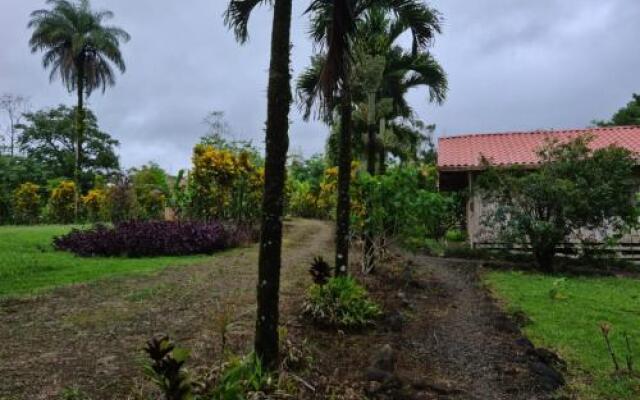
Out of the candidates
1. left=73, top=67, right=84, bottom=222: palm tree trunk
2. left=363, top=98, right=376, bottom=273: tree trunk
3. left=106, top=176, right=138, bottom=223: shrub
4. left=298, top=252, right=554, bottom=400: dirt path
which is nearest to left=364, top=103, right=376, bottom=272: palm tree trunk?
left=363, top=98, right=376, bottom=273: tree trunk

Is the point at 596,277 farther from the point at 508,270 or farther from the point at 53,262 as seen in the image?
the point at 53,262

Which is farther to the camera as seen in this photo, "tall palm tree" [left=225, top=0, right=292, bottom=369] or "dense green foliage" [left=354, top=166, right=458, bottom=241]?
"dense green foliage" [left=354, top=166, right=458, bottom=241]

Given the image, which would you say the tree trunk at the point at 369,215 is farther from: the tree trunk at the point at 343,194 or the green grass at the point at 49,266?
the green grass at the point at 49,266

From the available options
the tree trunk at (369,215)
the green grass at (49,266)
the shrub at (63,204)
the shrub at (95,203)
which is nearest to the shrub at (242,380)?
the green grass at (49,266)

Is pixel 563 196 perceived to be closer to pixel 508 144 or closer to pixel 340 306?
pixel 508 144

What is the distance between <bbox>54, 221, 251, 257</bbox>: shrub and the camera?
11.1 metres

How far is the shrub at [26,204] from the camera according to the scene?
21078 millimetres

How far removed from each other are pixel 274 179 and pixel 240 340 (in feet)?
6.17

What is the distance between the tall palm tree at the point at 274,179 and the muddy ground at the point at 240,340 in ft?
1.84

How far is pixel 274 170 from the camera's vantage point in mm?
3799

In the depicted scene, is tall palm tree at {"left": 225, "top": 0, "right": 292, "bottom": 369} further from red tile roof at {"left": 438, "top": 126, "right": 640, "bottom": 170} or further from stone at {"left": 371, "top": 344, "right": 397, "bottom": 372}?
red tile roof at {"left": 438, "top": 126, "right": 640, "bottom": 170}

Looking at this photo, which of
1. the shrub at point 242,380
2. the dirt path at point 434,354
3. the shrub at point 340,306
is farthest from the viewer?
the shrub at point 340,306

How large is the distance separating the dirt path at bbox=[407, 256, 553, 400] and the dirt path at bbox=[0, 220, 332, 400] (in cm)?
184

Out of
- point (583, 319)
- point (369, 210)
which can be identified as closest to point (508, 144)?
point (369, 210)
